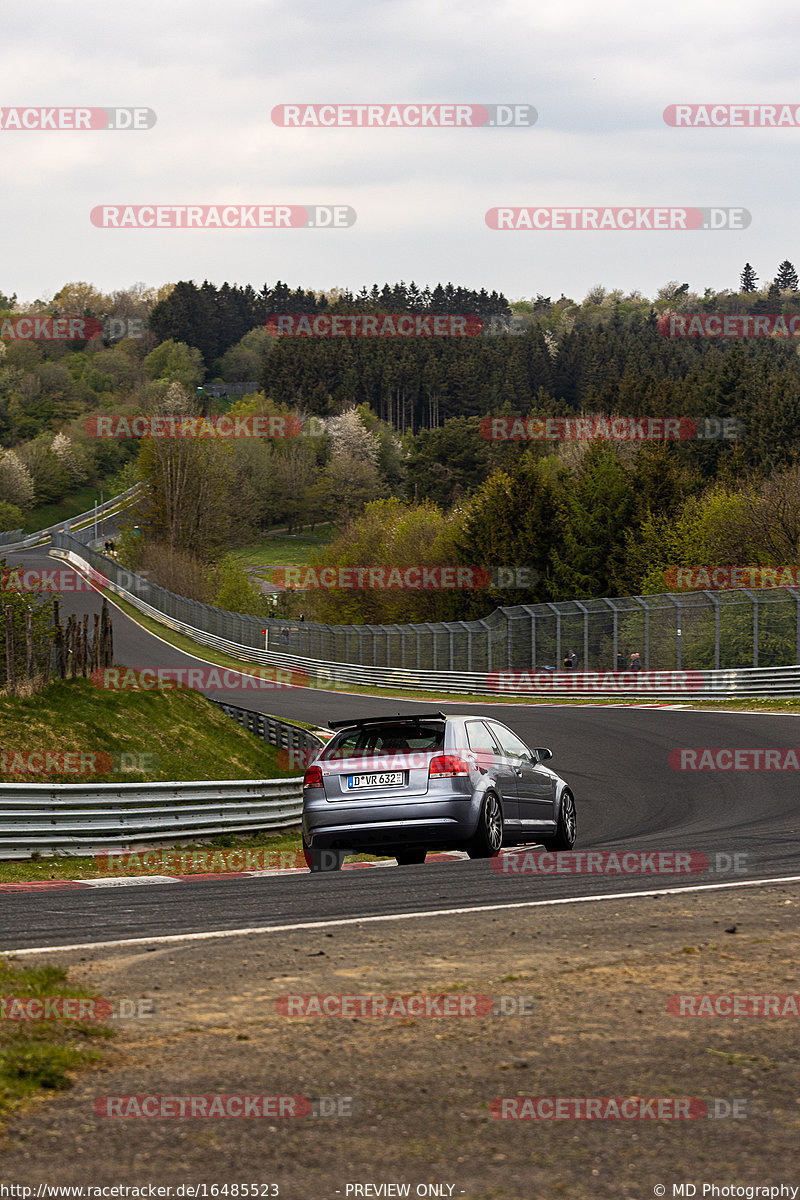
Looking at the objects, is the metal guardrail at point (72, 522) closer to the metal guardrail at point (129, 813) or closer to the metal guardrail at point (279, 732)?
the metal guardrail at point (279, 732)

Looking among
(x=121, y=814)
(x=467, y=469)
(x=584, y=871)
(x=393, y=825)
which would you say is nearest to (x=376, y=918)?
(x=584, y=871)

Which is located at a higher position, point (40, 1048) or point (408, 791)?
point (40, 1048)

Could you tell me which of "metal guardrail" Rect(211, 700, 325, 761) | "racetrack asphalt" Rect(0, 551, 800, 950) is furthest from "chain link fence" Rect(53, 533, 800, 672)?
"metal guardrail" Rect(211, 700, 325, 761)

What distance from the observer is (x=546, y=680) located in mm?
43438

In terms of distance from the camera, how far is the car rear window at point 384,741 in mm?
11883

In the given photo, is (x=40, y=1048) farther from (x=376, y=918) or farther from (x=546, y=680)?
(x=546, y=680)

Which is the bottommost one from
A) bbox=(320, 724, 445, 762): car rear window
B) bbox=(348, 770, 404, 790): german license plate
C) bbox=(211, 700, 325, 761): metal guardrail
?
bbox=(211, 700, 325, 761): metal guardrail

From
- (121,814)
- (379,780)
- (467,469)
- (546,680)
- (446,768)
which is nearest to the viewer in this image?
(446,768)

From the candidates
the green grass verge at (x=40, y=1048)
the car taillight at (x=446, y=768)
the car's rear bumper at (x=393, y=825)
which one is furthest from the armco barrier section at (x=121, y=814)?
the green grass verge at (x=40, y=1048)

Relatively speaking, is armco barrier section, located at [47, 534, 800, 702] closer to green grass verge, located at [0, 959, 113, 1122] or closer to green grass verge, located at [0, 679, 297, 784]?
green grass verge, located at [0, 679, 297, 784]

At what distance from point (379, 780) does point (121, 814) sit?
14.4 ft

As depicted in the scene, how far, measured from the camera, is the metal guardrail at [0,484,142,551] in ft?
416

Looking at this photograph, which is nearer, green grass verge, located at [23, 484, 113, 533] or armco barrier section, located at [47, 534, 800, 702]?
armco barrier section, located at [47, 534, 800, 702]

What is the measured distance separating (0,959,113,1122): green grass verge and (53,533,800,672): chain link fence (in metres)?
29.6
